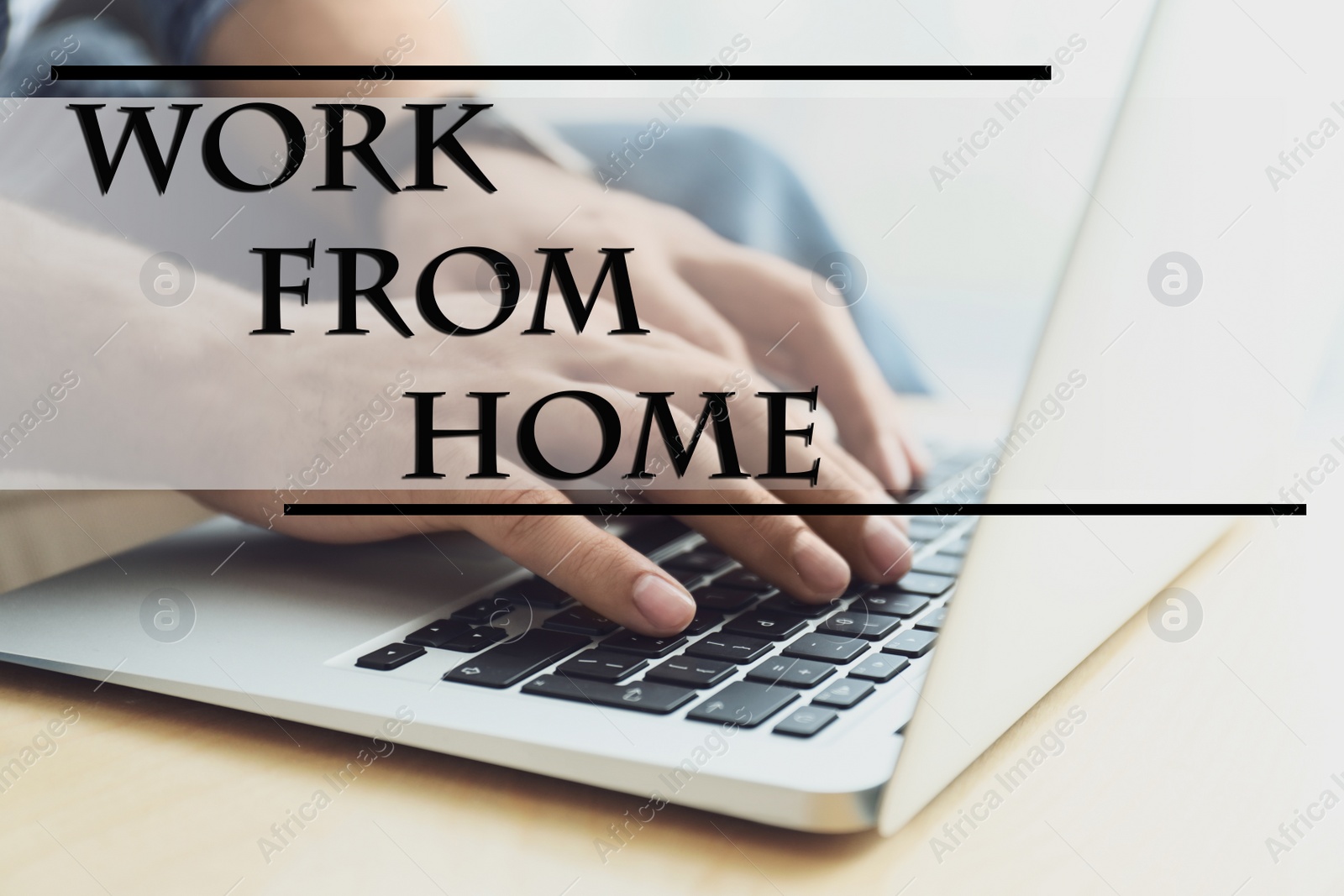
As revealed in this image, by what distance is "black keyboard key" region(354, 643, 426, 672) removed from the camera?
36 centimetres

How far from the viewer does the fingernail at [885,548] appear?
0.48 m

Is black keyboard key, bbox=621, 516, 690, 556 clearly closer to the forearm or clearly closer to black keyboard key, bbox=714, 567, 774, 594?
black keyboard key, bbox=714, 567, 774, 594

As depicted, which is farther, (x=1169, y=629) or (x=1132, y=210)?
(x=1169, y=629)

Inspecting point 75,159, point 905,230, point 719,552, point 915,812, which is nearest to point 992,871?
point 915,812

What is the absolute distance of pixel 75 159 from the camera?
2.14 feet

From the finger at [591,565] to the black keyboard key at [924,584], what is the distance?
122mm

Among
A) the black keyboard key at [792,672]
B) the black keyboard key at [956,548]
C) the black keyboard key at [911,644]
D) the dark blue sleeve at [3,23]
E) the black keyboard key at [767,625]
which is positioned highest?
the black keyboard key at [956,548]

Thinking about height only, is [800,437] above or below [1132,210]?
below

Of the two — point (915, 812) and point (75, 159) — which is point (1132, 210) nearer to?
point (915, 812)

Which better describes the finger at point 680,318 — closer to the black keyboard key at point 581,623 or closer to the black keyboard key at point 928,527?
the black keyboard key at point 928,527

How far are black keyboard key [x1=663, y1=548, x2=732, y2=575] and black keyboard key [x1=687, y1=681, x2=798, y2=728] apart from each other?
18 cm

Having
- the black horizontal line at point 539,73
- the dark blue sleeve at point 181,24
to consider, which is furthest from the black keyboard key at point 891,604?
the dark blue sleeve at point 181,24

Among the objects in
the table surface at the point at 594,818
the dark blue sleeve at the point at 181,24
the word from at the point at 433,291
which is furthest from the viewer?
the dark blue sleeve at the point at 181,24

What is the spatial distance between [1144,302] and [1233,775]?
0.16 metres
